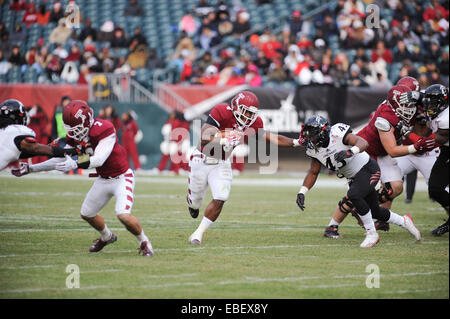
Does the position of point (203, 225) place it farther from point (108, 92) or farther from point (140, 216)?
point (108, 92)

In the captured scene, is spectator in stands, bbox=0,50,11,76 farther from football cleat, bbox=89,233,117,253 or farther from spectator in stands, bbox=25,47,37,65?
football cleat, bbox=89,233,117,253

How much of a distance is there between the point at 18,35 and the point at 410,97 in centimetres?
1679

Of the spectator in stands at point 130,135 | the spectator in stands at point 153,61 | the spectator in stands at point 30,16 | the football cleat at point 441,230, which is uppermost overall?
the spectator in stands at point 30,16

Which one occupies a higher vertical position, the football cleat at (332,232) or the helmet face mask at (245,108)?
the helmet face mask at (245,108)

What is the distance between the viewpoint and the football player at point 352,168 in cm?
772

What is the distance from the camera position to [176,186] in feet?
50.2

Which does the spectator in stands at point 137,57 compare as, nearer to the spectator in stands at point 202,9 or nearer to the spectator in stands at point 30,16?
the spectator in stands at point 202,9

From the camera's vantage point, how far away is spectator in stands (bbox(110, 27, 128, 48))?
2180 centimetres

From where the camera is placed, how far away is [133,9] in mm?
23391

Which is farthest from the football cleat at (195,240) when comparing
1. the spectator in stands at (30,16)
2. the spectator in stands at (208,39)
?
the spectator in stands at (30,16)

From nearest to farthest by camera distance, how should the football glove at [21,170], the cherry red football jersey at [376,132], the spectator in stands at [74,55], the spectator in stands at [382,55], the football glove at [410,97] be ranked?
the football glove at [21,170] < the football glove at [410,97] < the cherry red football jersey at [376,132] < the spectator in stands at [382,55] < the spectator in stands at [74,55]

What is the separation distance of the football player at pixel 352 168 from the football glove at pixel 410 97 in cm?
78
